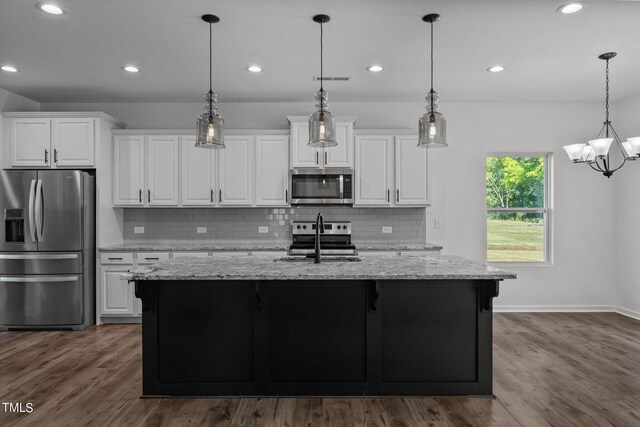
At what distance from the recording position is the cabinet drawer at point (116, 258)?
191 inches

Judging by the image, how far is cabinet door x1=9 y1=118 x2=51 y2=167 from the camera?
4.84 m

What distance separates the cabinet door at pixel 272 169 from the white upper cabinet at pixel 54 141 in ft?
6.17

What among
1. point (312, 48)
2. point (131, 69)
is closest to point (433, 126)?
point (312, 48)

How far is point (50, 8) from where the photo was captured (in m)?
2.97

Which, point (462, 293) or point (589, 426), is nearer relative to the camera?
point (589, 426)

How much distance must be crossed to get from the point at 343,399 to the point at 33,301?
3.73 meters

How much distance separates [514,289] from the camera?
18.1 feet

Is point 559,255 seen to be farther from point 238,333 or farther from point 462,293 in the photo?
point 238,333

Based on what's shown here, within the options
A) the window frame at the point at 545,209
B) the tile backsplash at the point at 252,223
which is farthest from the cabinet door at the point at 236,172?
the window frame at the point at 545,209

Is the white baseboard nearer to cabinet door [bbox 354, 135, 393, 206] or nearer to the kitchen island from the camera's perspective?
cabinet door [bbox 354, 135, 393, 206]

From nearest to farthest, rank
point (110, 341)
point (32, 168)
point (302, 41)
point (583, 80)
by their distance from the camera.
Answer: point (302, 41), point (110, 341), point (583, 80), point (32, 168)

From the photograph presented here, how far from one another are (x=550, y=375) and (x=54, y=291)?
4.90 m

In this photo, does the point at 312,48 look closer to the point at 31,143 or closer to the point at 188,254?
the point at 188,254

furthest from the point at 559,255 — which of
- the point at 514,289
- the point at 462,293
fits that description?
the point at 462,293
